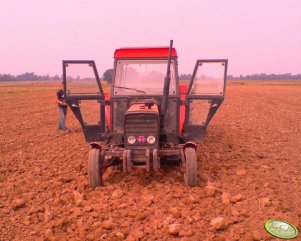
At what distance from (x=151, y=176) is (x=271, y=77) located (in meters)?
135

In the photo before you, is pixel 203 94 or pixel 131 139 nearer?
pixel 131 139

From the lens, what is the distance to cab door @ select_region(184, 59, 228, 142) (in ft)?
20.4

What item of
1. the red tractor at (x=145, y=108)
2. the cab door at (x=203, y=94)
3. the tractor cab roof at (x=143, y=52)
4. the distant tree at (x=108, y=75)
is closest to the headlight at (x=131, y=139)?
the red tractor at (x=145, y=108)

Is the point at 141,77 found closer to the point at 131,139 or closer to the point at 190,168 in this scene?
the point at 131,139

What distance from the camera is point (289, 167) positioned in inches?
277

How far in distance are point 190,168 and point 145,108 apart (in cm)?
119

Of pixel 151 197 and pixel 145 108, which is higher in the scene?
pixel 145 108

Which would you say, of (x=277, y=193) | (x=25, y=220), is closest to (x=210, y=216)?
(x=277, y=193)

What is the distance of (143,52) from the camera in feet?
22.0

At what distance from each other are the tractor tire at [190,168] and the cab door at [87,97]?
5.85 ft

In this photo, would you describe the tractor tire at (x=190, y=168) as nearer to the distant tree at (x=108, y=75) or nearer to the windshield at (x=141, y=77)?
the windshield at (x=141, y=77)

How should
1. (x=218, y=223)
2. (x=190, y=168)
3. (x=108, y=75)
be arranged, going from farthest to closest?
1. (x=108, y=75)
2. (x=190, y=168)
3. (x=218, y=223)

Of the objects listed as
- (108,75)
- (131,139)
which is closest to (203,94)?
(131,139)

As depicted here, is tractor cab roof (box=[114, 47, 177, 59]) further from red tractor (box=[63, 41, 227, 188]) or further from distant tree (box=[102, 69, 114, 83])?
distant tree (box=[102, 69, 114, 83])
